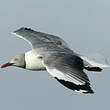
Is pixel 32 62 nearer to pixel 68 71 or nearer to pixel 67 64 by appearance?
pixel 67 64

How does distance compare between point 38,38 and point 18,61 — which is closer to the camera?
point 18,61

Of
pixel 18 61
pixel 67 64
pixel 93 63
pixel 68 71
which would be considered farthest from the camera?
pixel 18 61

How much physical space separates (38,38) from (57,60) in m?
4.68

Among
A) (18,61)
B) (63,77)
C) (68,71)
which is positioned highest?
(18,61)

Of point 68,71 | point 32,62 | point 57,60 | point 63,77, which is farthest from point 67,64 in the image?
point 32,62

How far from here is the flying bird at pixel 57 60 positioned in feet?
49.7

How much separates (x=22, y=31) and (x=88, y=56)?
170 inches

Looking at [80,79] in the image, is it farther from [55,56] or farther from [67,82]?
[55,56]

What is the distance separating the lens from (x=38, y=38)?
68.7 feet

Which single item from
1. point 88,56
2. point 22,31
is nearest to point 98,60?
point 88,56

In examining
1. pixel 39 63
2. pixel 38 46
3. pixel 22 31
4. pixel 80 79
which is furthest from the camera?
pixel 22 31

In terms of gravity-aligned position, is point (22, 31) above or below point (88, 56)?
above

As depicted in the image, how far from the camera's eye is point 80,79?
15047 millimetres

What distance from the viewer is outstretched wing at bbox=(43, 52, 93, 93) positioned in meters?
15.0
